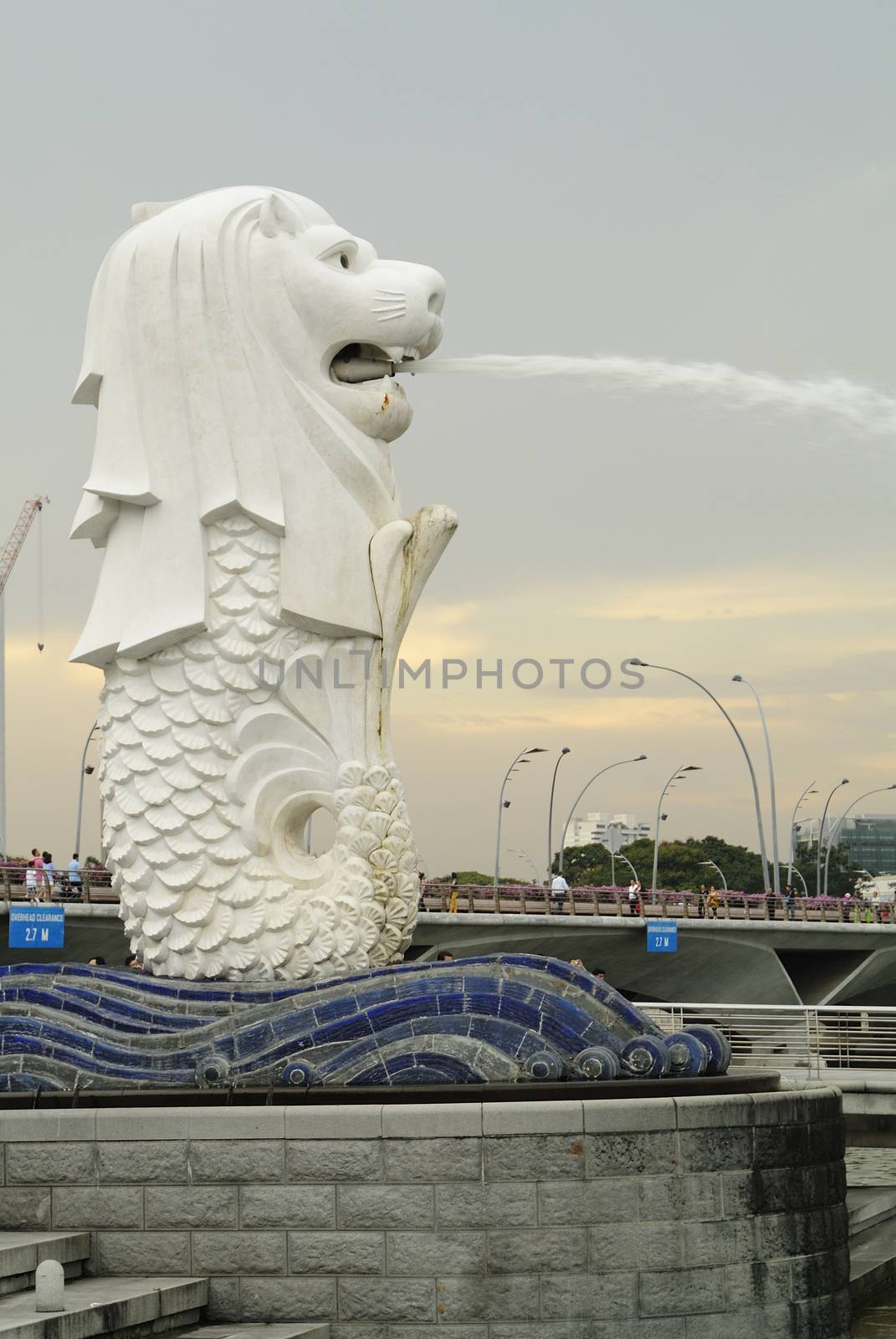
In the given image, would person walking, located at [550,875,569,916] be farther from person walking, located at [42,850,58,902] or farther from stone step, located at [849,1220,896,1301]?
stone step, located at [849,1220,896,1301]

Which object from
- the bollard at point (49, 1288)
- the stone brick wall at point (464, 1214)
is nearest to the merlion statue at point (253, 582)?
the stone brick wall at point (464, 1214)

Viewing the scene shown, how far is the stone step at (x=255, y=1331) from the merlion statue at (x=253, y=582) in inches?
121

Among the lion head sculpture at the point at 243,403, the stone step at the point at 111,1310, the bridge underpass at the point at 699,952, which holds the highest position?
the lion head sculpture at the point at 243,403

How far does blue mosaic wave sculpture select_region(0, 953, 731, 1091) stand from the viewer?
11.0 meters

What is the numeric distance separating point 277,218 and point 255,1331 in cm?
818

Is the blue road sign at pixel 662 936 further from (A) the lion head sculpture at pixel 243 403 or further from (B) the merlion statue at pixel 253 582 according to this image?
(A) the lion head sculpture at pixel 243 403

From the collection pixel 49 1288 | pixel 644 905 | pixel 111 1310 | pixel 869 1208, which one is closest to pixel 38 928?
pixel 869 1208

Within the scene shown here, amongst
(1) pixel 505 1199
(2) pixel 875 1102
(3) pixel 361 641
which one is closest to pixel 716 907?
(2) pixel 875 1102

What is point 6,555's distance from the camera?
66.4 m

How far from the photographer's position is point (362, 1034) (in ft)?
37.2

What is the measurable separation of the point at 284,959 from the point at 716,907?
31.7 metres

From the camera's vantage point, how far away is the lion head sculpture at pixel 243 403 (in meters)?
13.5

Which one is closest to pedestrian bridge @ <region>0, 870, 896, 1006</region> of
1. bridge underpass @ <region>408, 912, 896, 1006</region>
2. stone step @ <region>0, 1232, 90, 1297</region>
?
bridge underpass @ <region>408, 912, 896, 1006</region>

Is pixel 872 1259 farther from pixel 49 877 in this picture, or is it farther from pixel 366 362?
pixel 49 877
